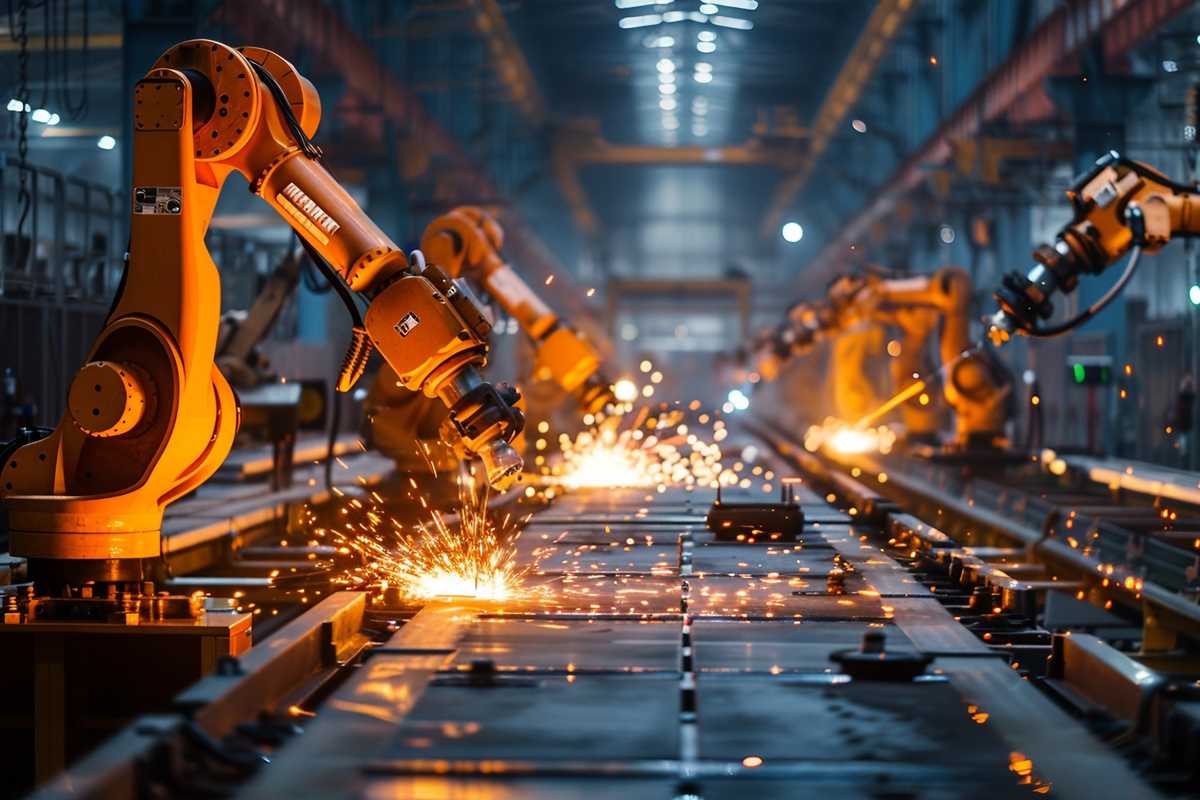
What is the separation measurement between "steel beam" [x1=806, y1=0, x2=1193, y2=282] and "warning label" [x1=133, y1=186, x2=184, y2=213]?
7.42m

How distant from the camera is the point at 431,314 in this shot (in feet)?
15.8

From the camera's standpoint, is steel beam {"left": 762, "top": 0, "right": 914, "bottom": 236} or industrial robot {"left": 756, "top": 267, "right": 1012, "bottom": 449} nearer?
industrial robot {"left": 756, "top": 267, "right": 1012, "bottom": 449}

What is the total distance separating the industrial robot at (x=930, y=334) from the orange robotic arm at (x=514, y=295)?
3.19 m

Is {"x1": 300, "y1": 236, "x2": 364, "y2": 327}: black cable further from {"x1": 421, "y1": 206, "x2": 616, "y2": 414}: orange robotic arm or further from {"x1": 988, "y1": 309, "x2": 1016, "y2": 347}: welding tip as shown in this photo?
{"x1": 988, "y1": 309, "x2": 1016, "y2": 347}: welding tip

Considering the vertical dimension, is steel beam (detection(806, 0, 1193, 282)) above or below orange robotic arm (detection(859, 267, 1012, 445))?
above

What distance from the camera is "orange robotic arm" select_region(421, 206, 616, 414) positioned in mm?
8547

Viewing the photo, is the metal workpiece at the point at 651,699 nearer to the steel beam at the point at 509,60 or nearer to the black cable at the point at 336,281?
the black cable at the point at 336,281

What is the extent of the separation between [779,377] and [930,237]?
5.69 metres

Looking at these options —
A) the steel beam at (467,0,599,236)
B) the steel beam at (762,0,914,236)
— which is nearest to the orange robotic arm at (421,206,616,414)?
the steel beam at (467,0,599,236)

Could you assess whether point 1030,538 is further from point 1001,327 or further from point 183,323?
point 183,323

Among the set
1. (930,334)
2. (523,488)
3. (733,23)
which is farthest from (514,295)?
(733,23)

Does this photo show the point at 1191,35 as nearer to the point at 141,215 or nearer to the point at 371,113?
the point at 371,113

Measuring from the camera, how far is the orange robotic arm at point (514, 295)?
8547mm

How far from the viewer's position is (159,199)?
484 centimetres
